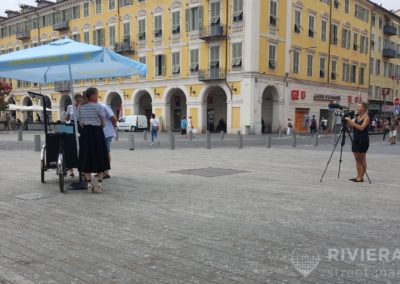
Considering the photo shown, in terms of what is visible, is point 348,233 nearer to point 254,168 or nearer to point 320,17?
point 254,168

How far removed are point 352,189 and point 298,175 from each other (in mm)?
2143

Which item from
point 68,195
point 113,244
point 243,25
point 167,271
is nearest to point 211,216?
point 113,244

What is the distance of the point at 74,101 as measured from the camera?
8203mm

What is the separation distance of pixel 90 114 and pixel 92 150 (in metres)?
0.61

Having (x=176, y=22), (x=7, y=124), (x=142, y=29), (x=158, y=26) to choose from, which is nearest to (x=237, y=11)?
(x=176, y=22)

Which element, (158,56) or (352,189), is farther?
(158,56)

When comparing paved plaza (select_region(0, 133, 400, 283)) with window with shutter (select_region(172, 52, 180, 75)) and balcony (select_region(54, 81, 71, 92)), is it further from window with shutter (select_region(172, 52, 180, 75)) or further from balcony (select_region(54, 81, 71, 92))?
balcony (select_region(54, 81, 71, 92))

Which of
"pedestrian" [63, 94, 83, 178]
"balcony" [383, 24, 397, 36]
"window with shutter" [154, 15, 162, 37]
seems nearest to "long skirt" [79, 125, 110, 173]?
"pedestrian" [63, 94, 83, 178]

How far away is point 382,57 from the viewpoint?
57844 millimetres

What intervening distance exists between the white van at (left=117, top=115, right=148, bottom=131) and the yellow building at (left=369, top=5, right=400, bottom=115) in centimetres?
2956

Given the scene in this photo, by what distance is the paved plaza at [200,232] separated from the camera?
12.6 feet

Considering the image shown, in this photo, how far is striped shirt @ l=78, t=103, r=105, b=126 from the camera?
7.36 meters

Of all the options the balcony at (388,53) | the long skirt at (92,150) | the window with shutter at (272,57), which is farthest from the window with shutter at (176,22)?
the long skirt at (92,150)

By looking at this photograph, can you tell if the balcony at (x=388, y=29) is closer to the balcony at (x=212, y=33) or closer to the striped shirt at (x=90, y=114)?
the balcony at (x=212, y=33)
